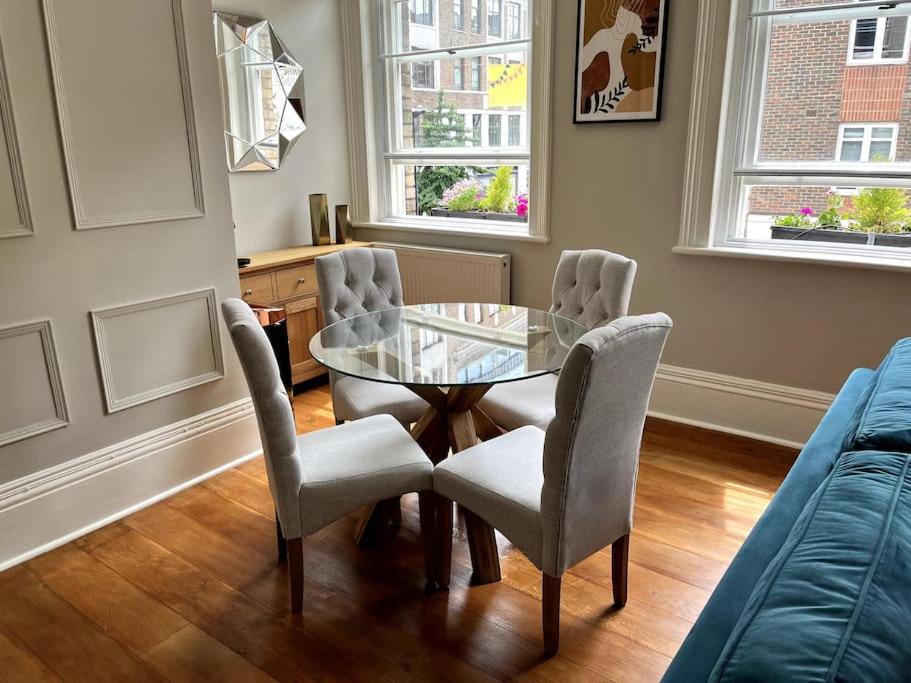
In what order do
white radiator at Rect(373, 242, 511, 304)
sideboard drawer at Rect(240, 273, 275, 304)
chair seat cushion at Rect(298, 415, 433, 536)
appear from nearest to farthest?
chair seat cushion at Rect(298, 415, 433, 536) < sideboard drawer at Rect(240, 273, 275, 304) < white radiator at Rect(373, 242, 511, 304)

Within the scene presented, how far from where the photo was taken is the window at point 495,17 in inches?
153

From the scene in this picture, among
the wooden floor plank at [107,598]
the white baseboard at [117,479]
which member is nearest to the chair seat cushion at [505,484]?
the wooden floor plank at [107,598]

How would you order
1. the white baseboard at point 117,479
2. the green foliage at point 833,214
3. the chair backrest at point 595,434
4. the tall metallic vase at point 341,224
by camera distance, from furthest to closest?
1. the tall metallic vase at point 341,224
2. the green foliage at point 833,214
3. the white baseboard at point 117,479
4. the chair backrest at point 595,434

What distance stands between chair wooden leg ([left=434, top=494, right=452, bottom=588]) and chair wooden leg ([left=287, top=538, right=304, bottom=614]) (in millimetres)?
426

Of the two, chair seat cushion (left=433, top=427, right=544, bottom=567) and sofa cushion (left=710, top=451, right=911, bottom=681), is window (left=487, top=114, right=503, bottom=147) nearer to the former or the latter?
chair seat cushion (left=433, top=427, right=544, bottom=567)

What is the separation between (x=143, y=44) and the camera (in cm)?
256

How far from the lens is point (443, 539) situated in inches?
85.7

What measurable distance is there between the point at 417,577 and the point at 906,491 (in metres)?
1.55

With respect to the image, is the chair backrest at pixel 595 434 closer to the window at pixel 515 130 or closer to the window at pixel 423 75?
the window at pixel 515 130

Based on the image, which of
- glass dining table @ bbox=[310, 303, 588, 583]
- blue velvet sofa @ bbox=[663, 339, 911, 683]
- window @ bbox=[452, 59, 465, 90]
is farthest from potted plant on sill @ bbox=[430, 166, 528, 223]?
blue velvet sofa @ bbox=[663, 339, 911, 683]

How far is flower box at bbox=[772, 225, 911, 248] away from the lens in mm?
2971

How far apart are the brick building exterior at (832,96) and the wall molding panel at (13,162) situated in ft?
9.98

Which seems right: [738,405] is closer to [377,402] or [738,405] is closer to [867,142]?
[867,142]

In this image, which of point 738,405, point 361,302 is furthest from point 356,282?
point 738,405
